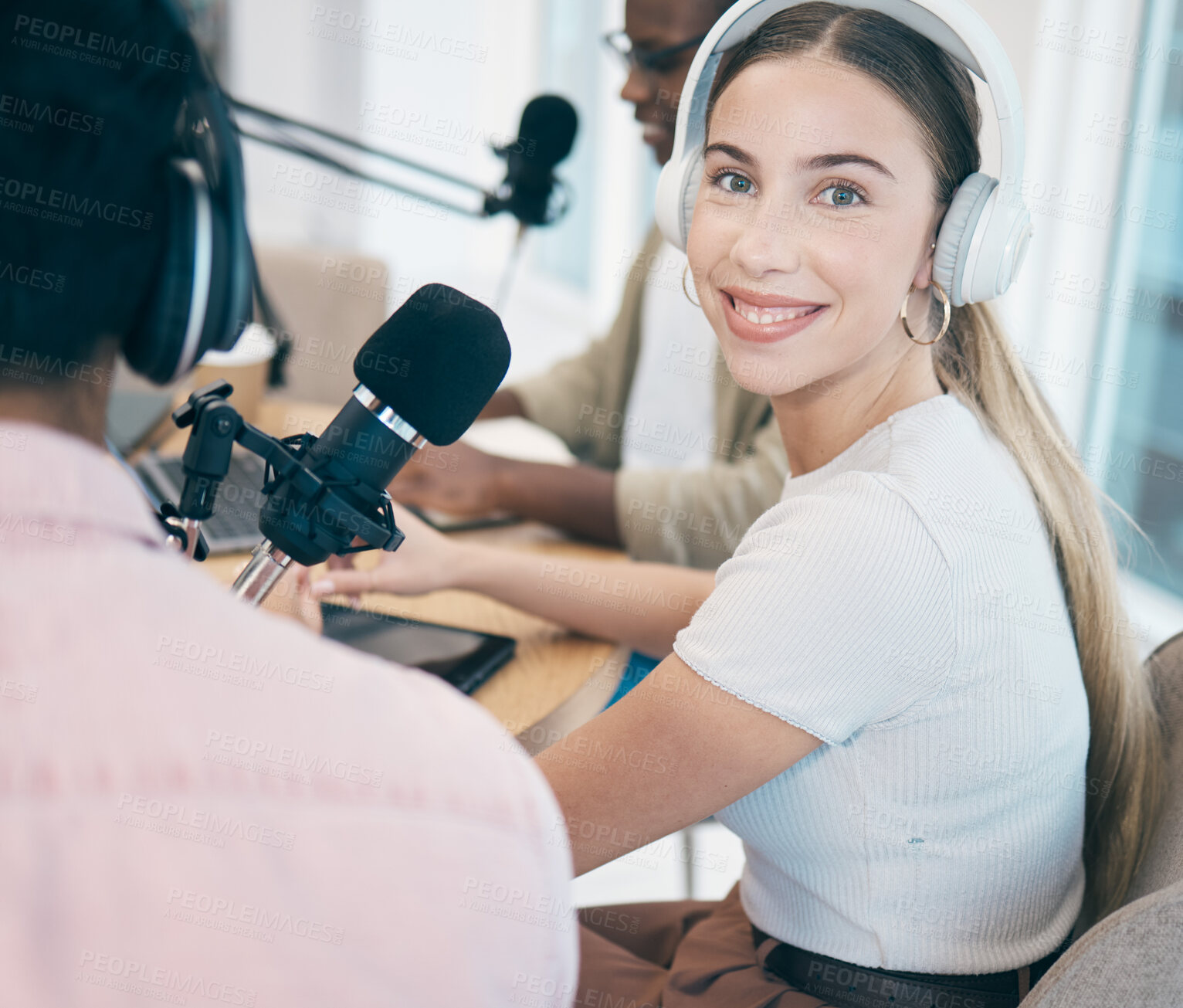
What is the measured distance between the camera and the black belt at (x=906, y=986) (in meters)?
0.87

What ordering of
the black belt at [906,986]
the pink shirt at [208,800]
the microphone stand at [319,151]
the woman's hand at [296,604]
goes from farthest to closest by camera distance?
the microphone stand at [319,151] < the woman's hand at [296,604] < the black belt at [906,986] < the pink shirt at [208,800]

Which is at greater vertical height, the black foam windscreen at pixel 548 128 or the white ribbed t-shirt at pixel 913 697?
the black foam windscreen at pixel 548 128

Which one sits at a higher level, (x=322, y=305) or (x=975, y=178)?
(x=975, y=178)

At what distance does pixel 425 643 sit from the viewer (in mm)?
1137

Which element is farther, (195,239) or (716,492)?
(716,492)

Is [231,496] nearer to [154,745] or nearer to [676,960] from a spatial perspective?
[676,960]

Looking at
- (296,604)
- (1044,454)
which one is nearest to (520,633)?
(296,604)

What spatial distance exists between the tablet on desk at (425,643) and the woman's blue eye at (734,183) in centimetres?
51

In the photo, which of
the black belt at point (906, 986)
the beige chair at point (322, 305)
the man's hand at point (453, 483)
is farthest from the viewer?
the beige chair at point (322, 305)

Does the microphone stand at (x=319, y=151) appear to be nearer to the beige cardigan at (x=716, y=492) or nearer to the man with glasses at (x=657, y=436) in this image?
the man with glasses at (x=657, y=436)

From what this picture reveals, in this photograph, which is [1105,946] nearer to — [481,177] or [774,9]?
[774,9]

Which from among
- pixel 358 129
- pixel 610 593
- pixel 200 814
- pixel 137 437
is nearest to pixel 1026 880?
pixel 610 593

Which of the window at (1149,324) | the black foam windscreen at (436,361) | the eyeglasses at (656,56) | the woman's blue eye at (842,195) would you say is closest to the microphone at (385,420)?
the black foam windscreen at (436,361)

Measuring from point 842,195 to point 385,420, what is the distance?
458 mm
